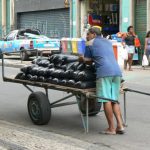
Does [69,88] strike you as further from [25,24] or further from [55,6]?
[25,24]

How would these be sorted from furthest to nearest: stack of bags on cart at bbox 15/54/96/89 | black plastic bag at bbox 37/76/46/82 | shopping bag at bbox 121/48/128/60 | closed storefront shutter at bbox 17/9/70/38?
1. closed storefront shutter at bbox 17/9/70/38
2. shopping bag at bbox 121/48/128/60
3. black plastic bag at bbox 37/76/46/82
4. stack of bags on cart at bbox 15/54/96/89

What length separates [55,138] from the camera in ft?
24.0

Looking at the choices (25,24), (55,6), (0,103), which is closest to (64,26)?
(55,6)

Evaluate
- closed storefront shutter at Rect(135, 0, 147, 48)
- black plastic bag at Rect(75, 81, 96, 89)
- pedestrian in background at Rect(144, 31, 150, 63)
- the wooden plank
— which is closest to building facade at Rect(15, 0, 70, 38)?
closed storefront shutter at Rect(135, 0, 147, 48)

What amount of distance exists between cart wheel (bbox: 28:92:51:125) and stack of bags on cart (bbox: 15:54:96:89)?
0.31m

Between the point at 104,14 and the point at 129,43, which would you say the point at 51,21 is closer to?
the point at 104,14

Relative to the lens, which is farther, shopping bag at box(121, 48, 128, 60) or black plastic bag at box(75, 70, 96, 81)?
shopping bag at box(121, 48, 128, 60)

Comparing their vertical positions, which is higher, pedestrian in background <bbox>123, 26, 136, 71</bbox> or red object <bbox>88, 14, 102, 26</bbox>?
red object <bbox>88, 14, 102, 26</bbox>

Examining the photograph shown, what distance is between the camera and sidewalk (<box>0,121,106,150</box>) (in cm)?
659

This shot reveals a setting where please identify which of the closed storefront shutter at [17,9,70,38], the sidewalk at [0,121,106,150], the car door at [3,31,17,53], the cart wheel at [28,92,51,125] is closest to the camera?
the sidewalk at [0,121,106,150]

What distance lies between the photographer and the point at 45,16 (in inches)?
1203

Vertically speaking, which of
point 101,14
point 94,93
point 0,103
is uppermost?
point 101,14

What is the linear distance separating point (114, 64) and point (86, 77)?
0.50m

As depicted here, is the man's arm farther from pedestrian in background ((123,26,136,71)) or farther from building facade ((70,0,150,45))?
building facade ((70,0,150,45))
